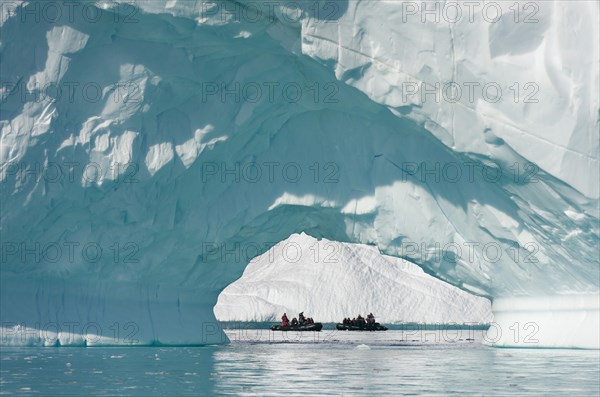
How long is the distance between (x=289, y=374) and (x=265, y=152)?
943 centimetres

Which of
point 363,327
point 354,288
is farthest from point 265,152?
point 354,288

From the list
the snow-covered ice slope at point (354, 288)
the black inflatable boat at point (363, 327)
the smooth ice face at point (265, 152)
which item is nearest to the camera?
the smooth ice face at point (265, 152)

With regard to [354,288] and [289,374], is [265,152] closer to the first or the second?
[289,374]

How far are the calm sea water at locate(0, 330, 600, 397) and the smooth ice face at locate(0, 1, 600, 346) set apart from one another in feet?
8.58

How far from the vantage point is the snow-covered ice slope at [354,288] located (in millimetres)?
52125

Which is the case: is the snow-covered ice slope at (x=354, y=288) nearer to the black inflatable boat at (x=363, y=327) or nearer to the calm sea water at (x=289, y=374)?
the black inflatable boat at (x=363, y=327)

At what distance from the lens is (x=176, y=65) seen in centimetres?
1986

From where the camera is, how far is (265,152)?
22797 mm

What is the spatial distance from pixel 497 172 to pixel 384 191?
13.2ft

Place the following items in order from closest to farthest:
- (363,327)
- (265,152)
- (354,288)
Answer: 1. (265,152)
2. (363,327)
3. (354,288)

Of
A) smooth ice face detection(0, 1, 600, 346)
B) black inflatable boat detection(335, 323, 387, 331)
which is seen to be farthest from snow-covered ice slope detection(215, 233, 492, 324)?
smooth ice face detection(0, 1, 600, 346)

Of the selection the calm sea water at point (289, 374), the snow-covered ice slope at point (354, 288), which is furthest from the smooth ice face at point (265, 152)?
the snow-covered ice slope at point (354, 288)

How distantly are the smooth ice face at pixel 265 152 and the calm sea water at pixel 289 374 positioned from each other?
2.62 meters

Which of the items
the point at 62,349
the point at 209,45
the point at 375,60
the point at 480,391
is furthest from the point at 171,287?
the point at 480,391
